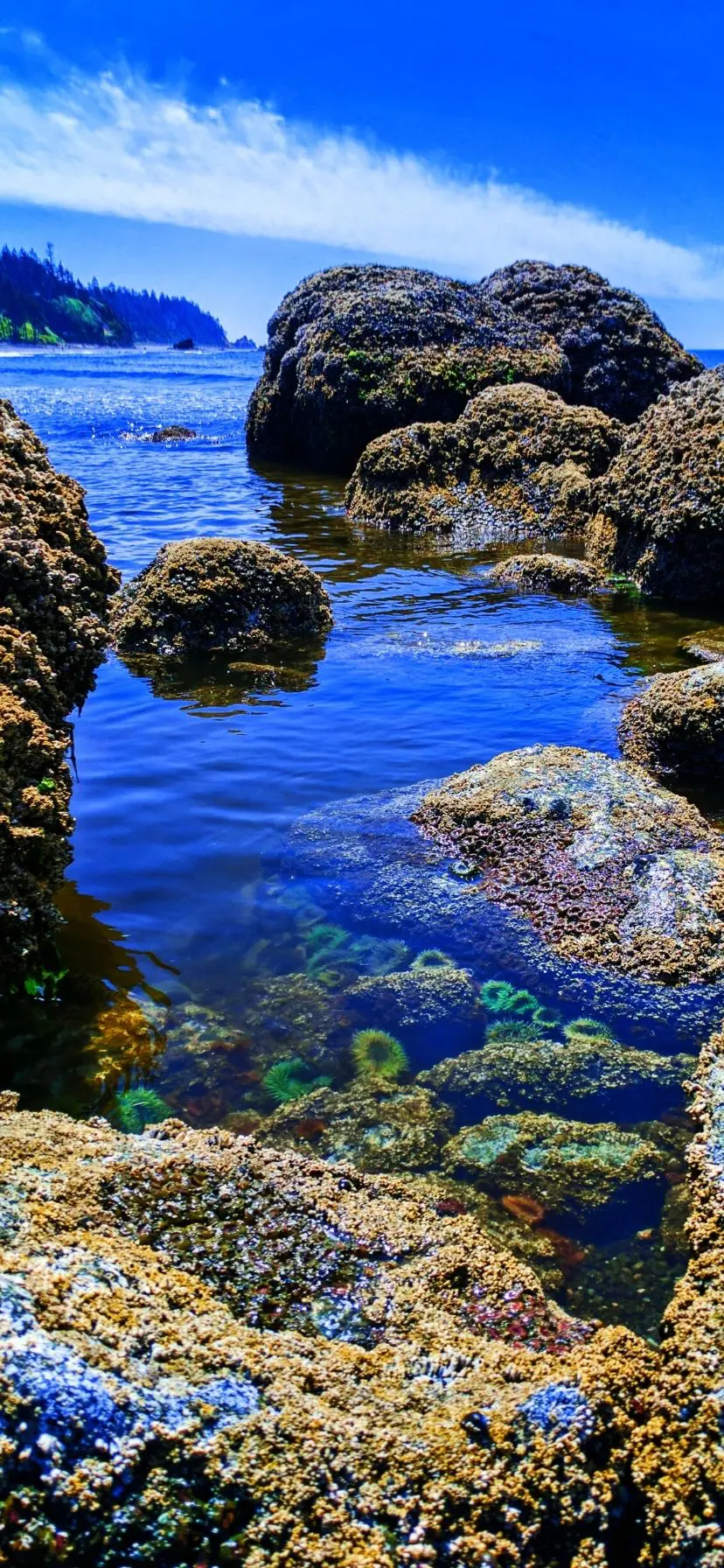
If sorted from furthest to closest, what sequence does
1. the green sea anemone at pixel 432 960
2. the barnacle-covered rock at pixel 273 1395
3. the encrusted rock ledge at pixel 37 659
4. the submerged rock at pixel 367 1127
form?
1. the green sea anemone at pixel 432 960
2. the encrusted rock ledge at pixel 37 659
3. the submerged rock at pixel 367 1127
4. the barnacle-covered rock at pixel 273 1395

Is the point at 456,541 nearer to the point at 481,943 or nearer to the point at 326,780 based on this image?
the point at 326,780

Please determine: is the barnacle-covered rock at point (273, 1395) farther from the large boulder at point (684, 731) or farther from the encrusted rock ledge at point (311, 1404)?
the large boulder at point (684, 731)

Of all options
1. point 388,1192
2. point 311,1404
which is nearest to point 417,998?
point 388,1192

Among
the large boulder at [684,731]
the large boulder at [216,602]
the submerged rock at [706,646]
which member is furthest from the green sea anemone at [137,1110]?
the submerged rock at [706,646]

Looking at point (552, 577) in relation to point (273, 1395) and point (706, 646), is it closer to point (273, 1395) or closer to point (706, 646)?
point (706, 646)

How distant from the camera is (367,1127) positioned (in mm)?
3795

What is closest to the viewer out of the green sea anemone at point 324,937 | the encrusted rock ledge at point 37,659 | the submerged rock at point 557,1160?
the submerged rock at point 557,1160

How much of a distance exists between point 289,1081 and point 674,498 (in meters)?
9.80

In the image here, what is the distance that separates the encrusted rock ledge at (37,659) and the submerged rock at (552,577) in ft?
25.0

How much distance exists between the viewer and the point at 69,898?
526 centimetres

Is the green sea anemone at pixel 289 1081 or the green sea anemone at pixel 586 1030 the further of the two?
the green sea anemone at pixel 586 1030

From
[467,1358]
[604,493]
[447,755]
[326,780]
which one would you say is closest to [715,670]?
[447,755]

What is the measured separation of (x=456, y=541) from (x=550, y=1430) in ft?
46.9

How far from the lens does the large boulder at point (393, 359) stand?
19.5m
